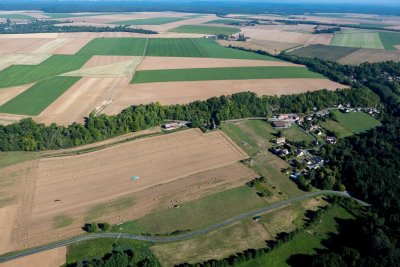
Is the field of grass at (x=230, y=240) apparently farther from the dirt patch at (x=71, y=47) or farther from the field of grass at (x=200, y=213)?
the dirt patch at (x=71, y=47)

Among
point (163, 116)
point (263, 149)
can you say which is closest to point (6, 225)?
point (163, 116)

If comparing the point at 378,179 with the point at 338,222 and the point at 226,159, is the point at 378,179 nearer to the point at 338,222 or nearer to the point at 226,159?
the point at 338,222

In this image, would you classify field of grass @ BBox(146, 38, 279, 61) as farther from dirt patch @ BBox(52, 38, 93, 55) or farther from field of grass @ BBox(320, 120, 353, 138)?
field of grass @ BBox(320, 120, 353, 138)

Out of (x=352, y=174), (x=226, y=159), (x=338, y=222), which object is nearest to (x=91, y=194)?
(x=226, y=159)

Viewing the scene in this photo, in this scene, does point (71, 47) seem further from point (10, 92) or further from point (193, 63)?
point (10, 92)

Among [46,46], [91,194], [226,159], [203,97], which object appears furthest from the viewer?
[46,46]

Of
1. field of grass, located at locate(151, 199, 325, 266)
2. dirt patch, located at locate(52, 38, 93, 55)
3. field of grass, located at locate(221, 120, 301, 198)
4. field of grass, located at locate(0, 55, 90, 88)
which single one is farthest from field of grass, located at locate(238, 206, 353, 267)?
dirt patch, located at locate(52, 38, 93, 55)
